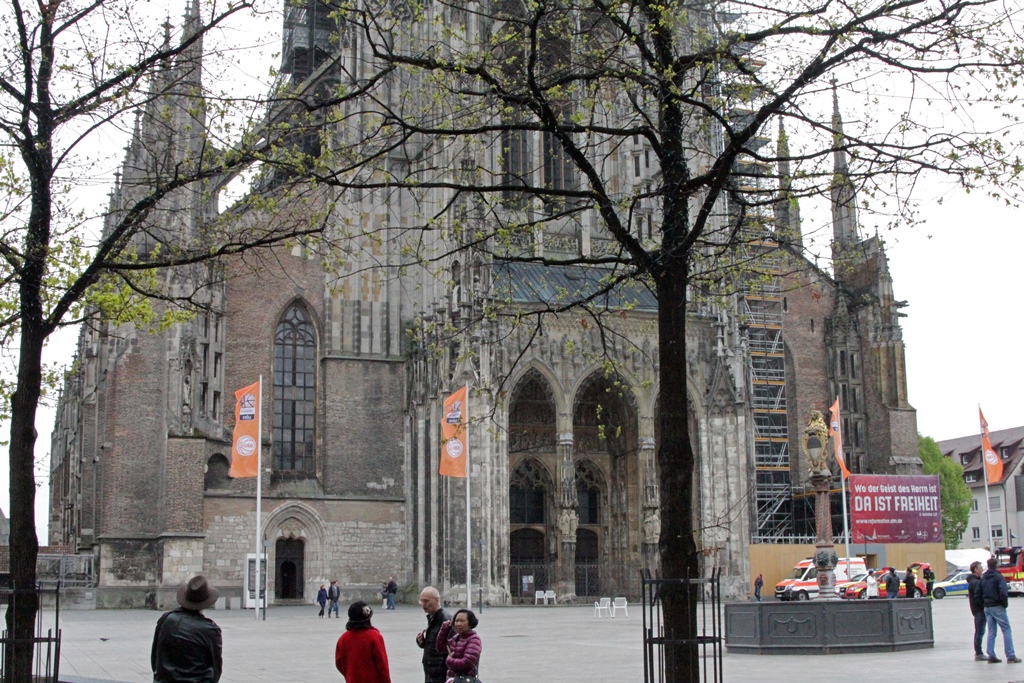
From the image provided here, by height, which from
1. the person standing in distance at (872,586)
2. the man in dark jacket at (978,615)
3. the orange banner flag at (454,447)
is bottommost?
the person standing in distance at (872,586)

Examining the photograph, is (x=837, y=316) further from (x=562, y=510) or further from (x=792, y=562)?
(x=562, y=510)

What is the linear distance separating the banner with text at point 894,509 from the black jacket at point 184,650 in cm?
4105

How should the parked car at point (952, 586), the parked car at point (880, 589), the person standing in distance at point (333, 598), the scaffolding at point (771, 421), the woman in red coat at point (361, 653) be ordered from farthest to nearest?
the scaffolding at point (771, 421) → the parked car at point (952, 586) → the parked car at point (880, 589) → the person standing in distance at point (333, 598) → the woman in red coat at point (361, 653)

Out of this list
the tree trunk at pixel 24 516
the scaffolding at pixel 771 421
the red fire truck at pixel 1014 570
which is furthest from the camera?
the scaffolding at pixel 771 421

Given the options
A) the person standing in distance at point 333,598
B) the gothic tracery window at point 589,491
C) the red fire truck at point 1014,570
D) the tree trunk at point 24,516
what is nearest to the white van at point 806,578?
the red fire truck at point 1014,570

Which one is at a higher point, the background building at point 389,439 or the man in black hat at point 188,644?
the background building at point 389,439

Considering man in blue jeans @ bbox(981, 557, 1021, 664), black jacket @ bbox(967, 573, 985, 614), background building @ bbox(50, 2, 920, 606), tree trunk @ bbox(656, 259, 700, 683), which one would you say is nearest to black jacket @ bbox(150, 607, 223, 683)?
tree trunk @ bbox(656, 259, 700, 683)

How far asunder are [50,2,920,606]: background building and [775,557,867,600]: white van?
1.84 meters

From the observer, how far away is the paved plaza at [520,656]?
1644cm

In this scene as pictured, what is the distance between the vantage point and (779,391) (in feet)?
173

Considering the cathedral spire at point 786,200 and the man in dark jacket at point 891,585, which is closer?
the cathedral spire at point 786,200

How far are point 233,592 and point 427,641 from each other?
33225 mm

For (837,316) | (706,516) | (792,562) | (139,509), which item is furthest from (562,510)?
(837,316)

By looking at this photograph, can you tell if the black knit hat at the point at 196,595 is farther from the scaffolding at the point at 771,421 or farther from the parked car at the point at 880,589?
the scaffolding at the point at 771,421
